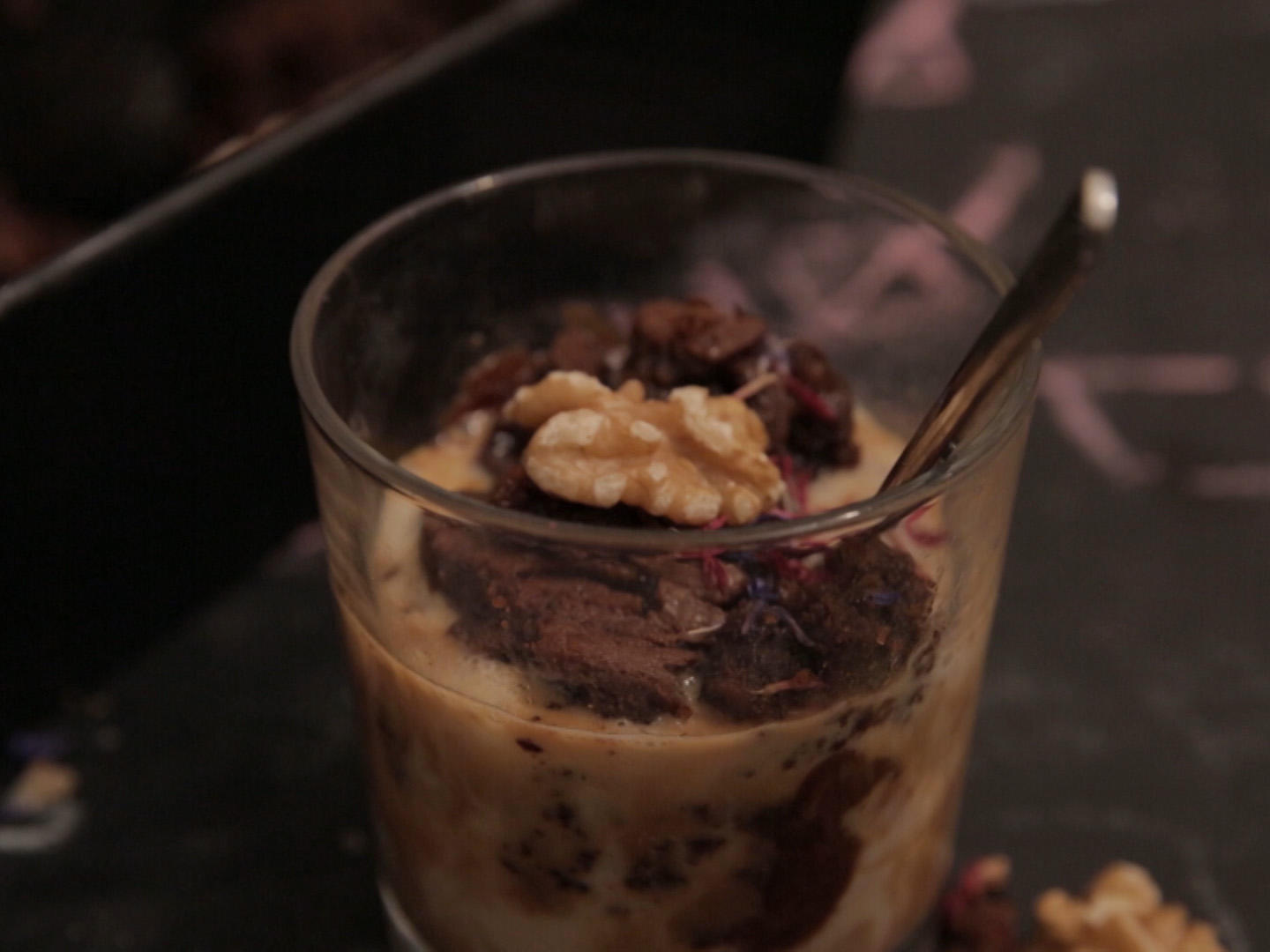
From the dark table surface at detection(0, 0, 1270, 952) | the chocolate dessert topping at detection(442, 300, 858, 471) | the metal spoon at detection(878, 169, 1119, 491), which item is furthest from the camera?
the dark table surface at detection(0, 0, 1270, 952)

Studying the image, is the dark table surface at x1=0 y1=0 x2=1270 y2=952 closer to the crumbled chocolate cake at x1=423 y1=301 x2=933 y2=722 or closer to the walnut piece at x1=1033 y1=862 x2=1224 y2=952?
the walnut piece at x1=1033 y1=862 x2=1224 y2=952

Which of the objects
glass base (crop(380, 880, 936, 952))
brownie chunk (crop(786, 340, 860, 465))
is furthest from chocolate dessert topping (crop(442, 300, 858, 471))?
glass base (crop(380, 880, 936, 952))

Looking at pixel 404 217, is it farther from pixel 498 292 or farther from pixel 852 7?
pixel 852 7

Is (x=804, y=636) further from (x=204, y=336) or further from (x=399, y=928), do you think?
(x=204, y=336)

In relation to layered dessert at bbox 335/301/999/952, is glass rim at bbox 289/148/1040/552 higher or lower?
higher

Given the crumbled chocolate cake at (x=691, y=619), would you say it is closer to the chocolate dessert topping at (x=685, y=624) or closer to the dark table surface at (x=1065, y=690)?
the chocolate dessert topping at (x=685, y=624)

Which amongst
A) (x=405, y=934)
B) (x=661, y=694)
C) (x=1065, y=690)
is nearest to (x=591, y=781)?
(x=661, y=694)

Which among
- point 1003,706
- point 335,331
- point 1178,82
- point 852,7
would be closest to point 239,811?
point 335,331
